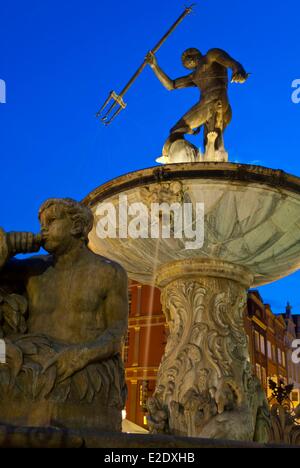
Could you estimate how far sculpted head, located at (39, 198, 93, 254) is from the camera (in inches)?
115

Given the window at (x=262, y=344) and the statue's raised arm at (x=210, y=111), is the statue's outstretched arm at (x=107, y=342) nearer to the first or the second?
the statue's raised arm at (x=210, y=111)

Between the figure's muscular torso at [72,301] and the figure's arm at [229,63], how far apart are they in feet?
14.8

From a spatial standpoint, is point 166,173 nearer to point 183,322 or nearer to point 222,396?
point 183,322

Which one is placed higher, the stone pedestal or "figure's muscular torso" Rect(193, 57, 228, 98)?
"figure's muscular torso" Rect(193, 57, 228, 98)

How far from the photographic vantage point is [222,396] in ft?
17.4

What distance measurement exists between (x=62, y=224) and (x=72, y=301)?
401 millimetres

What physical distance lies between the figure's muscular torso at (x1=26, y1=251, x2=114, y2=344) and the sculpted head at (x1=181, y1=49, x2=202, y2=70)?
202 inches

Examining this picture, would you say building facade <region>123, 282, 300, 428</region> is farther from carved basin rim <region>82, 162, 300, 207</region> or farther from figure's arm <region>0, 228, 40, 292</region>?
figure's arm <region>0, 228, 40, 292</region>

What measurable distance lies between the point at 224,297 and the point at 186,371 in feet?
2.94

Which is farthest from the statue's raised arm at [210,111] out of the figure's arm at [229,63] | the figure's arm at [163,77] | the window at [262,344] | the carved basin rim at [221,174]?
the window at [262,344]

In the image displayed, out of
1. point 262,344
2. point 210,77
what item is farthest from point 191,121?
point 262,344

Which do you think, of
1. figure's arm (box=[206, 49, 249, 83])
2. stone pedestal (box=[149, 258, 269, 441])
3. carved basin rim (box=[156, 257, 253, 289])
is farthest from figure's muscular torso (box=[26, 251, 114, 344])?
figure's arm (box=[206, 49, 249, 83])
